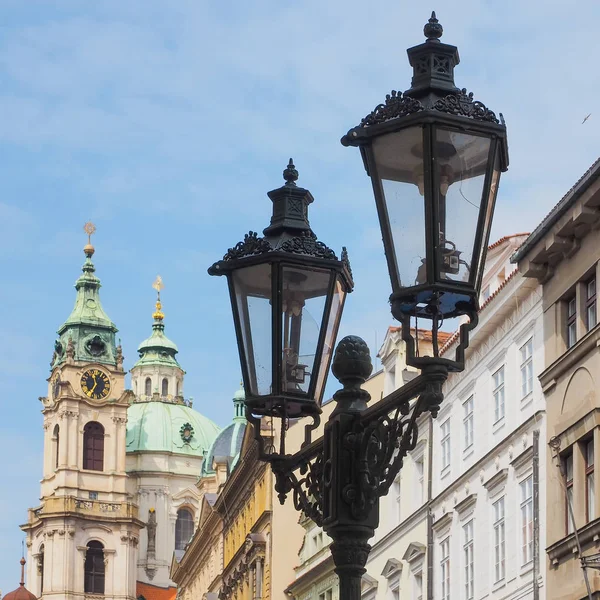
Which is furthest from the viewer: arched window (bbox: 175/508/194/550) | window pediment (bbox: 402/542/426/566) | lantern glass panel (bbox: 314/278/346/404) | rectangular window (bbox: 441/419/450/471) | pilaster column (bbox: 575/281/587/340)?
arched window (bbox: 175/508/194/550)

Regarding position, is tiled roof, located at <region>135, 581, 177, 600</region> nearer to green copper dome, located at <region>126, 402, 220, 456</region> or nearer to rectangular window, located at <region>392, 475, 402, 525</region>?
green copper dome, located at <region>126, 402, 220, 456</region>

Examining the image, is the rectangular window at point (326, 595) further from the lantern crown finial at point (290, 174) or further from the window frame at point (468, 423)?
the lantern crown finial at point (290, 174)

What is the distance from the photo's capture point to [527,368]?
3009cm

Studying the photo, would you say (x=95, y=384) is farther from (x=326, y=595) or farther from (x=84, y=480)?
(x=326, y=595)

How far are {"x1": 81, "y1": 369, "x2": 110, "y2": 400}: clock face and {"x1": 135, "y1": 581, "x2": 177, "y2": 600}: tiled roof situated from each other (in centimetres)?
1630

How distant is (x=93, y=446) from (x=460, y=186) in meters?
118

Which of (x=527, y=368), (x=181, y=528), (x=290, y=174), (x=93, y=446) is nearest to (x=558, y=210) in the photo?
(x=527, y=368)

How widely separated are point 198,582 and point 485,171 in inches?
3145

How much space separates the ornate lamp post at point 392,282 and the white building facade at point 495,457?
18.2 meters

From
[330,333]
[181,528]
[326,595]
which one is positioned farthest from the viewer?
[181,528]

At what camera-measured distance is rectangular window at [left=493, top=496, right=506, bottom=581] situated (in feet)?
99.2

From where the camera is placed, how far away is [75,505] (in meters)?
121

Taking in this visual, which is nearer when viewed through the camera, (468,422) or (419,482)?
(468,422)

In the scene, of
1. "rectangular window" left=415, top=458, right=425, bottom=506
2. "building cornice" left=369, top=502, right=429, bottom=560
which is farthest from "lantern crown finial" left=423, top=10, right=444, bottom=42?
"rectangular window" left=415, top=458, right=425, bottom=506
